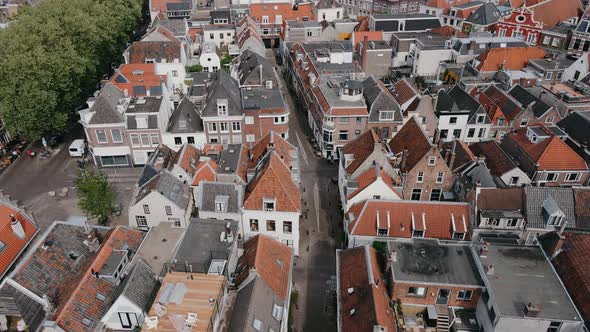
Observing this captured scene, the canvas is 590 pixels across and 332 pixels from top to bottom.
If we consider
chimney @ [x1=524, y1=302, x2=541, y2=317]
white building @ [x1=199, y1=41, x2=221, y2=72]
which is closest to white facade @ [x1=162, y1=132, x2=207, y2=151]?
white building @ [x1=199, y1=41, x2=221, y2=72]

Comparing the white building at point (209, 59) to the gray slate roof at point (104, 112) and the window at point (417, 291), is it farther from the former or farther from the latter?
the window at point (417, 291)

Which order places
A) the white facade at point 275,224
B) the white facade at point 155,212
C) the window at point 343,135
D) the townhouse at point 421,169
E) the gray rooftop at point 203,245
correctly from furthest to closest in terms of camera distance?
the window at point 343,135 < the townhouse at point 421,169 < the white facade at point 155,212 < the white facade at point 275,224 < the gray rooftop at point 203,245

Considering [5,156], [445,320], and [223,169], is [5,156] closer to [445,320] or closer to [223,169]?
[223,169]

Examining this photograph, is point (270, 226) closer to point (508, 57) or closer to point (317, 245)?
point (317, 245)

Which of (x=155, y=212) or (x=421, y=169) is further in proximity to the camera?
(x=421, y=169)

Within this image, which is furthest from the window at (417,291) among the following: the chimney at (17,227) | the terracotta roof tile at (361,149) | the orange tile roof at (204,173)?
the chimney at (17,227)

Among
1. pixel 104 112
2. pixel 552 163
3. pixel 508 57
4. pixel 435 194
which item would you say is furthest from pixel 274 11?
pixel 552 163

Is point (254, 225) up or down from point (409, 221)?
down

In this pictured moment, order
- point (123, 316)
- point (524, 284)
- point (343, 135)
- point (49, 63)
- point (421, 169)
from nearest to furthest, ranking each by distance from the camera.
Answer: point (123, 316) → point (524, 284) → point (421, 169) → point (343, 135) → point (49, 63)
